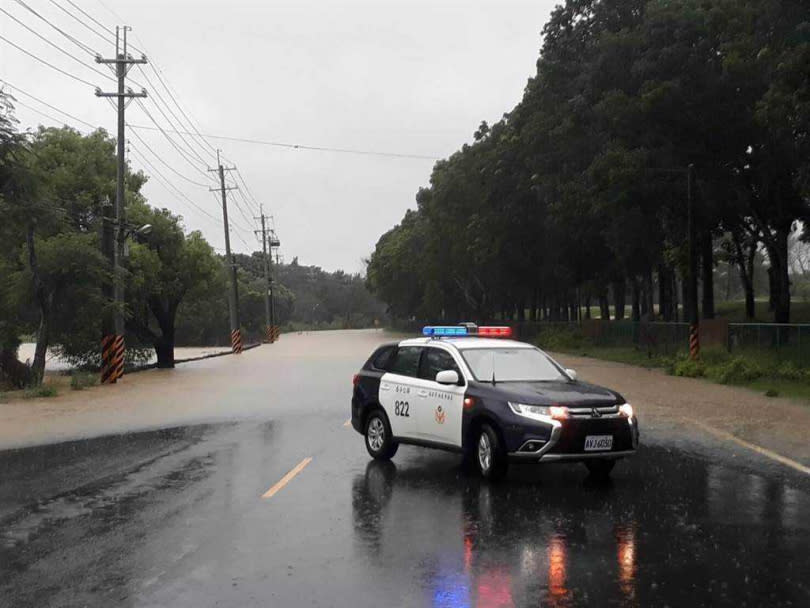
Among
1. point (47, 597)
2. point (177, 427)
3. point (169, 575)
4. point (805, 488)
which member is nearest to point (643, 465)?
point (805, 488)

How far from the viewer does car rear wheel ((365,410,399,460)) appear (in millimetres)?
12430

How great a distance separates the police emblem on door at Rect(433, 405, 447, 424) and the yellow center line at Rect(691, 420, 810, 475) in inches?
175

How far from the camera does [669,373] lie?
32.4 m

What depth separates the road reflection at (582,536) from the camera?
6289 mm

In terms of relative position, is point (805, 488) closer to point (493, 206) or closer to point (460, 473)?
point (460, 473)

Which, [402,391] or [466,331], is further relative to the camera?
[466,331]

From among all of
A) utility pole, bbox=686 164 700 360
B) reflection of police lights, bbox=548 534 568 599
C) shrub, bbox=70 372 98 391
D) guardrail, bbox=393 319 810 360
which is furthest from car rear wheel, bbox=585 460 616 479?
utility pole, bbox=686 164 700 360

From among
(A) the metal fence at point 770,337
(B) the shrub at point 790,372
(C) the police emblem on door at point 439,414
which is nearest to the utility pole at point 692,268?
(A) the metal fence at point 770,337

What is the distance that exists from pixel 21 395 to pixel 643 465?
19990 mm

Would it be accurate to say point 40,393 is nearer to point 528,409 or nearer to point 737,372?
point 528,409

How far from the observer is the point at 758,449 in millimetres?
13594

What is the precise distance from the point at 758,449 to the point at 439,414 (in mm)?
5253

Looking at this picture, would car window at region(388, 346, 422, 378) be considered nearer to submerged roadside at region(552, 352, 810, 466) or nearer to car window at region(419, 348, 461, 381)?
car window at region(419, 348, 461, 381)

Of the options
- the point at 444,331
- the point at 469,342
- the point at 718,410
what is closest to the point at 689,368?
the point at 718,410
